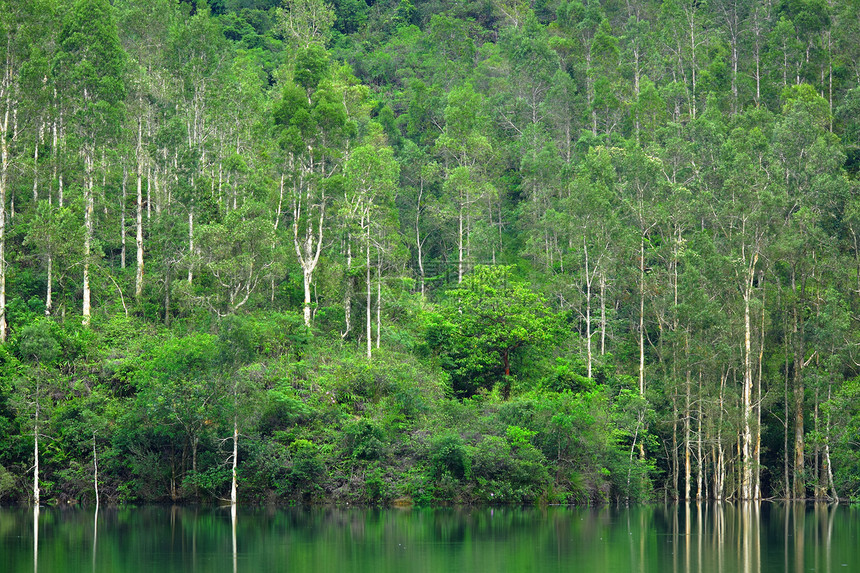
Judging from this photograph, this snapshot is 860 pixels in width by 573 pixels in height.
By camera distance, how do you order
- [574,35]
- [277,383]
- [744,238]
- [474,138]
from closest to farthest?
[277,383]
[744,238]
[474,138]
[574,35]

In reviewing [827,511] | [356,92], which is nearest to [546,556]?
[827,511]

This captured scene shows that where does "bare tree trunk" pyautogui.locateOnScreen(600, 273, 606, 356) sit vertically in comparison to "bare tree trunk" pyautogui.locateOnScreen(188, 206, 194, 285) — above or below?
below

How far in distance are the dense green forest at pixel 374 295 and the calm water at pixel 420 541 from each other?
298 centimetres

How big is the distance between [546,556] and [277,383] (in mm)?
18963

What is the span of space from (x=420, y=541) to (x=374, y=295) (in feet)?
72.3

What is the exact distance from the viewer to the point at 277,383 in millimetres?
39406

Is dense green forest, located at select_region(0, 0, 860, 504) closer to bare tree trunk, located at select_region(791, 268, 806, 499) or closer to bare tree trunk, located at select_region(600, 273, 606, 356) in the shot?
bare tree trunk, located at select_region(791, 268, 806, 499)

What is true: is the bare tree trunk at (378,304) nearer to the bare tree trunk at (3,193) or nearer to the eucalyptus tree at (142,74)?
the eucalyptus tree at (142,74)

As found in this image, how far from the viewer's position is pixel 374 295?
153 feet

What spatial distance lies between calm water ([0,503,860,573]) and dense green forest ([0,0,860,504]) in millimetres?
2976

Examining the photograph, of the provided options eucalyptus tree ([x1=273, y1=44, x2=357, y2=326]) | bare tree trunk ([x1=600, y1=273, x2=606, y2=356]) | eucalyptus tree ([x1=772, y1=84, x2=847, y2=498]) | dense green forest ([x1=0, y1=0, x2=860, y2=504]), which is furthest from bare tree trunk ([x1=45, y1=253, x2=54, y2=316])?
eucalyptus tree ([x1=772, y1=84, x2=847, y2=498])

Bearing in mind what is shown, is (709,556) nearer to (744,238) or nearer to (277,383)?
(277,383)

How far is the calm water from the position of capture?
68.6 feet

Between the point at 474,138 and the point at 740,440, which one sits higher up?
the point at 474,138
